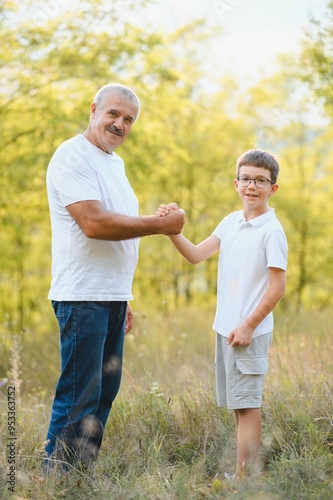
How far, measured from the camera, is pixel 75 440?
3.47 metres

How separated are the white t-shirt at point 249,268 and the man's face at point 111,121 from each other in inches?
33.2

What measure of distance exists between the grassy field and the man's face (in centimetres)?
154

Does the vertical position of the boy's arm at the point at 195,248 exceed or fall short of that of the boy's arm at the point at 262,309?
it exceeds it

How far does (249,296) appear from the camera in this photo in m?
3.41

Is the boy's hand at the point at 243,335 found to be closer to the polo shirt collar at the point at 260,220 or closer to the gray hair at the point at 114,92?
the polo shirt collar at the point at 260,220

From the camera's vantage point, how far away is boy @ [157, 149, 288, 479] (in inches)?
131

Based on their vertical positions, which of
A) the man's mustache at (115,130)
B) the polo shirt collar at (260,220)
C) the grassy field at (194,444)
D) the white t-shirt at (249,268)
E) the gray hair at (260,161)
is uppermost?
the man's mustache at (115,130)

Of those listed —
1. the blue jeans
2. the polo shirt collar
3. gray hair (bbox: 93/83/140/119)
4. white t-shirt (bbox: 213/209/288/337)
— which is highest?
gray hair (bbox: 93/83/140/119)

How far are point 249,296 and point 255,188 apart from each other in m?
0.57

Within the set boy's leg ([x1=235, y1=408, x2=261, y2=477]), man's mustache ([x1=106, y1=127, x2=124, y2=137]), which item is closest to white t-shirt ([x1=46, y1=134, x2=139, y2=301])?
man's mustache ([x1=106, y1=127, x2=124, y2=137])

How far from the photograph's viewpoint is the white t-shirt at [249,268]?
11.1ft

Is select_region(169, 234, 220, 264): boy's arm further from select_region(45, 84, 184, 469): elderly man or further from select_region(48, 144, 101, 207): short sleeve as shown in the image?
select_region(48, 144, 101, 207): short sleeve

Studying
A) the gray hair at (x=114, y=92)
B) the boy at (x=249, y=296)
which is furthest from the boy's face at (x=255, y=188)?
the gray hair at (x=114, y=92)

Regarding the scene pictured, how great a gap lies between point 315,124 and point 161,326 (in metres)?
10.7
